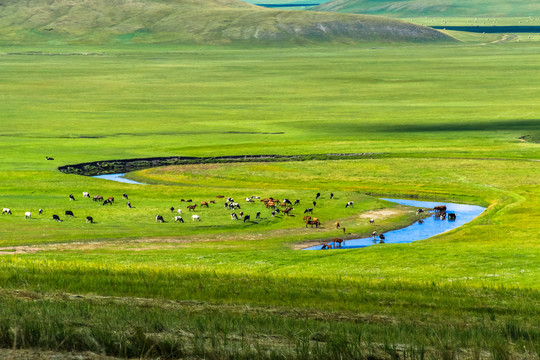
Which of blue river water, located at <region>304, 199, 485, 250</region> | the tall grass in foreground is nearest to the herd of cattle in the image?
blue river water, located at <region>304, 199, 485, 250</region>

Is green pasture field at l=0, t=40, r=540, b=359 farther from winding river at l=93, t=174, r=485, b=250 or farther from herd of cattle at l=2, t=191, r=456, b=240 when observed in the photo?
winding river at l=93, t=174, r=485, b=250

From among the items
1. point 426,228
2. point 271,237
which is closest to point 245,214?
point 271,237

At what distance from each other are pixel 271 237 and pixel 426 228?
35.9 feet

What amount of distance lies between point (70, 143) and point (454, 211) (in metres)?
55.8

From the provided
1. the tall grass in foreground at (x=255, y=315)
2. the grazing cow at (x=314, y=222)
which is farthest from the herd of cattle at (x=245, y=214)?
the tall grass in foreground at (x=255, y=315)

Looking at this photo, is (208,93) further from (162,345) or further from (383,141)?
(162,345)

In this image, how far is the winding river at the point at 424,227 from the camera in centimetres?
4809

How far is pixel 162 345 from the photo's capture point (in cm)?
1316

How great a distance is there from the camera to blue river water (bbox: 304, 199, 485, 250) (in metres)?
48.0

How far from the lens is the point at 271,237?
159 feet

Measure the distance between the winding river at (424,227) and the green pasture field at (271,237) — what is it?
55.4 inches

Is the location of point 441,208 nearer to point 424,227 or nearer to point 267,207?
point 424,227

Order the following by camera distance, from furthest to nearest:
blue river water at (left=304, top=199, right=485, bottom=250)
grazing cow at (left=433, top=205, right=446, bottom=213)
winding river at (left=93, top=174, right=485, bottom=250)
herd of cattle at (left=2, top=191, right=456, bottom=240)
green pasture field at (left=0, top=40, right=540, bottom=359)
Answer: grazing cow at (left=433, top=205, right=446, bottom=213)
herd of cattle at (left=2, top=191, right=456, bottom=240)
winding river at (left=93, top=174, right=485, bottom=250)
blue river water at (left=304, top=199, right=485, bottom=250)
green pasture field at (left=0, top=40, right=540, bottom=359)

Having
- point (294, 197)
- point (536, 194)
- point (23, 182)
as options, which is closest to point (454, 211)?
point (536, 194)
